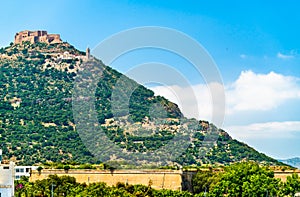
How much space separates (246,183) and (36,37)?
94993 millimetres

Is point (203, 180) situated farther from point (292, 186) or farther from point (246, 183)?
point (292, 186)

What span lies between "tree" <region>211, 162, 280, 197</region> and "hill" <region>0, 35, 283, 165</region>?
34988mm

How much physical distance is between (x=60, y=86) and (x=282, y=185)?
264 ft

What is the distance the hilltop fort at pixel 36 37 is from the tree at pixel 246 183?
8899 cm

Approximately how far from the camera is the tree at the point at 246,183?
6481cm

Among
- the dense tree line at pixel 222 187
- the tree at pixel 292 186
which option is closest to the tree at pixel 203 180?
the dense tree line at pixel 222 187

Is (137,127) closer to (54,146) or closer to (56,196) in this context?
(54,146)

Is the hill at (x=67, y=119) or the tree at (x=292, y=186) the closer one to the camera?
the tree at (x=292, y=186)

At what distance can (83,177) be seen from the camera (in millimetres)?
77625

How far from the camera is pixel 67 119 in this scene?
12825cm

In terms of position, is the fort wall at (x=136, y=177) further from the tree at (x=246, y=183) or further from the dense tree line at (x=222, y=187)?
the tree at (x=246, y=183)

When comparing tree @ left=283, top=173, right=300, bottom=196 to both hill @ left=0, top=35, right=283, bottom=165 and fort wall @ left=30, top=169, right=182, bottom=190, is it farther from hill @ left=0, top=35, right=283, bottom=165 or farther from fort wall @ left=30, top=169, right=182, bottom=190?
hill @ left=0, top=35, right=283, bottom=165

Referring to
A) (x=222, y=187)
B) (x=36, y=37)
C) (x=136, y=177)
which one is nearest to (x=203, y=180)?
(x=136, y=177)

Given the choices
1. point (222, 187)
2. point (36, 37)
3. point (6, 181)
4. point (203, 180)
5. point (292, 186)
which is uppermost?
point (36, 37)
